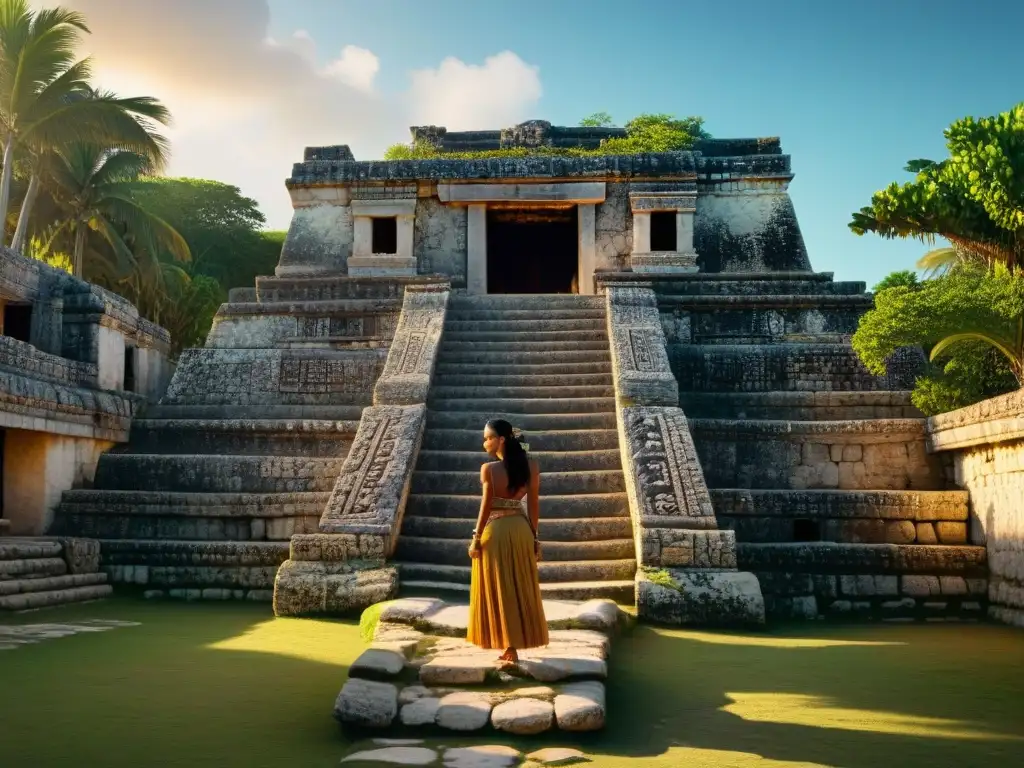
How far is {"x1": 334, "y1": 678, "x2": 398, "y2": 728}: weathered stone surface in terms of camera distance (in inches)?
162

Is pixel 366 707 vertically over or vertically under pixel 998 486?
under

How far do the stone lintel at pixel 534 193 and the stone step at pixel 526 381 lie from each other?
545 centimetres

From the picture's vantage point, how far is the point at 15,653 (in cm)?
551

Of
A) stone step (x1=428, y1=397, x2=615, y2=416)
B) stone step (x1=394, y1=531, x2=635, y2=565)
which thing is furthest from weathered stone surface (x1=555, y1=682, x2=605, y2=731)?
stone step (x1=428, y1=397, x2=615, y2=416)

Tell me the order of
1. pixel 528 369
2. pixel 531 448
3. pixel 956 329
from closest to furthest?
pixel 956 329 → pixel 531 448 → pixel 528 369

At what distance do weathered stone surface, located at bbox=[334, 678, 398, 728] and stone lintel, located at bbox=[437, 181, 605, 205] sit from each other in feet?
37.0

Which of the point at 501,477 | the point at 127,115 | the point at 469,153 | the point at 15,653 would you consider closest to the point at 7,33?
the point at 127,115

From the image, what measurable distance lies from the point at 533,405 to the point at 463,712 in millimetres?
5376

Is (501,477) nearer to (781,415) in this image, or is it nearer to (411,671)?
(411,671)

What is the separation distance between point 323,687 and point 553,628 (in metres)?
1.43

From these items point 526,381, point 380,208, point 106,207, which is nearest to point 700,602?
point 526,381

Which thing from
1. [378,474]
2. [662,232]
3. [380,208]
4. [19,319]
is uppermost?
[380,208]

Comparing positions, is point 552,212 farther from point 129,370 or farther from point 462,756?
point 462,756

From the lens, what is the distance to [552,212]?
50.1 ft
